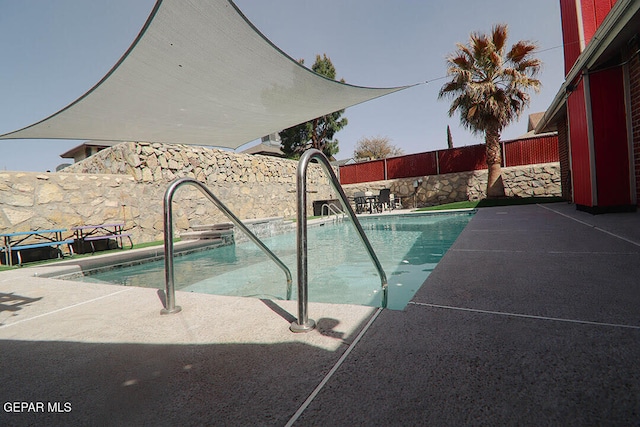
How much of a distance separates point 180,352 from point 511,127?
14.4 m

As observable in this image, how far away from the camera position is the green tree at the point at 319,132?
23141 millimetres

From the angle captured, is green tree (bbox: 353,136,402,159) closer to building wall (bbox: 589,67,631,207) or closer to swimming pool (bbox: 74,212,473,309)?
swimming pool (bbox: 74,212,473,309)

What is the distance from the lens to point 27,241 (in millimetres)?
5641

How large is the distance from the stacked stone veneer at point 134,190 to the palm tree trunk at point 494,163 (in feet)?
30.9

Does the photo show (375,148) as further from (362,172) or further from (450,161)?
(450,161)

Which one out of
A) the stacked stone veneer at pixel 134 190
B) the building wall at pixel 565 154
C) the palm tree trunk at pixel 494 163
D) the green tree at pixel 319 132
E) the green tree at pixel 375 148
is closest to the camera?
the stacked stone veneer at pixel 134 190

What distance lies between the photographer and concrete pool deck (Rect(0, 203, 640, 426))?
0.81 m

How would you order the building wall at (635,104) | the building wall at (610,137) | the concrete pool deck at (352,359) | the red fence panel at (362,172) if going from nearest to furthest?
the concrete pool deck at (352,359)
the building wall at (635,104)
the building wall at (610,137)
the red fence panel at (362,172)

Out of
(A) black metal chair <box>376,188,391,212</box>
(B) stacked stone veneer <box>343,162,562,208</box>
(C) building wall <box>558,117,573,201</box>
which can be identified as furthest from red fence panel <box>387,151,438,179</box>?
(C) building wall <box>558,117,573,201</box>

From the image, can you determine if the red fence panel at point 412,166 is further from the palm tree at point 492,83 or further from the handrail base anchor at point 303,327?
the handrail base anchor at point 303,327

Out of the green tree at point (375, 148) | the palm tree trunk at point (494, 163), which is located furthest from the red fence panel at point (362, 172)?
the green tree at point (375, 148)

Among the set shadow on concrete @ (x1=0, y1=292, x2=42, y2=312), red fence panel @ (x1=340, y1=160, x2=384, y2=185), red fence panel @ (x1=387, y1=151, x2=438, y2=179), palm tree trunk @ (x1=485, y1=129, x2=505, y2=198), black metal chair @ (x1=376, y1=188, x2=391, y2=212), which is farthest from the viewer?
red fence panel @ (x1=340, y1=160, x2=384, y2=185)

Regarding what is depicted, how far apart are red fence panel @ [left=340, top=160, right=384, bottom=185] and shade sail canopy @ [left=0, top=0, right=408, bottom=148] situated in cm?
1173

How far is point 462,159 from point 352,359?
15321mm
